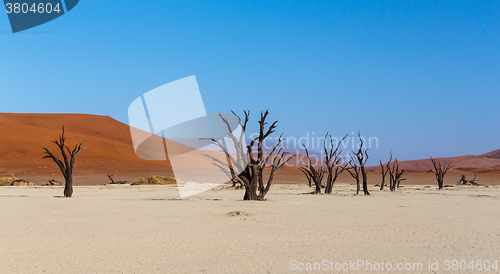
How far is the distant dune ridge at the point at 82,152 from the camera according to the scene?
63594 millimetres

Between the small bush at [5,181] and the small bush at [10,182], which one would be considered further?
the small bush at [5,181]

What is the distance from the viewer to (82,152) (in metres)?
87.0

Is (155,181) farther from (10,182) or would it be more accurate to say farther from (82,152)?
(82,152)

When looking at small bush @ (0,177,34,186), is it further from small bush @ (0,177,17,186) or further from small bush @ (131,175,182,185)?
small bush @ (131,175,182,185)

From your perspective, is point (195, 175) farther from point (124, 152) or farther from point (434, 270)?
point (434, 270)

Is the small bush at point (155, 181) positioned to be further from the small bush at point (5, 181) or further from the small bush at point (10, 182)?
the small bush at point (5, 181)

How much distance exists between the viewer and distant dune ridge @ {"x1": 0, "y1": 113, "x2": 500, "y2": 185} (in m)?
63.6

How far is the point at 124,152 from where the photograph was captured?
94.8 metres

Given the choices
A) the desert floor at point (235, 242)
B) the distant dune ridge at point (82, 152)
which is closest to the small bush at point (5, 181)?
the distant dune ridge at point (82, 152)

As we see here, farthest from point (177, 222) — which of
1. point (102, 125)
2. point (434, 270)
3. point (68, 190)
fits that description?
point (102, 125)

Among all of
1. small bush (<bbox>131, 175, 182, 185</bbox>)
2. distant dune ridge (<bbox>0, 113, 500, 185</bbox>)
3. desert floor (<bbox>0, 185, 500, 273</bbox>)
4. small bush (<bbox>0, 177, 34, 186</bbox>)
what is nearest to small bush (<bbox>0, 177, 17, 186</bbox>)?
small bush (<bbox>0, 177, 34, 186</bbox>)
